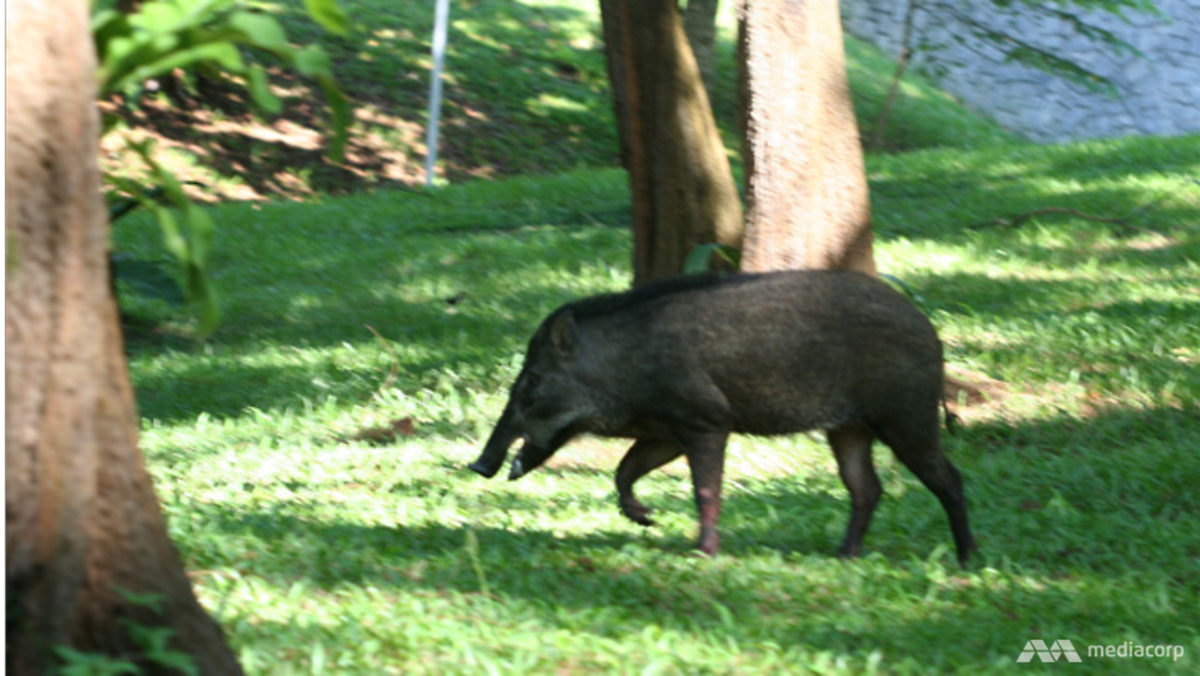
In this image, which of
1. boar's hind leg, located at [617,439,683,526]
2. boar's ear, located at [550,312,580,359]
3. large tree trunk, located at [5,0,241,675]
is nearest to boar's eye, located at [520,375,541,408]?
boar's ear, located at [550,312,580,359]

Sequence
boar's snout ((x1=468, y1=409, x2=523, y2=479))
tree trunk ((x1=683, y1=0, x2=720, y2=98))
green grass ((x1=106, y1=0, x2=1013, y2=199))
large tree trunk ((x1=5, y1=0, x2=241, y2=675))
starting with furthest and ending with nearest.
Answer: green grass ((x1=106, y1=0, x2=1013, y2=199)) → tree trunk ((x1=683, y1=0, x2=720, y2=98)) → boar's snout ((x1=468, y1=409, x2=523, y2=479)) → large tree trunk ((x1=5, y1=0, x2=241, y2=675))

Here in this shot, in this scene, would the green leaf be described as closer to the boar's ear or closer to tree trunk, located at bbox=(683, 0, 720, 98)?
the boar's ear

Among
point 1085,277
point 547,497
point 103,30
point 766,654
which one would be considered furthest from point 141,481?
point 1085,277

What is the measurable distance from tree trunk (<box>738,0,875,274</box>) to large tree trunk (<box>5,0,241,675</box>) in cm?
533

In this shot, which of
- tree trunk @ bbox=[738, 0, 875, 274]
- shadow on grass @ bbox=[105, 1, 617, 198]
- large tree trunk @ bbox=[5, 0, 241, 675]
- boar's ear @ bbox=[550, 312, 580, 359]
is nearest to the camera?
large tree trunk @ bbox=[5, 0, 241, 675]

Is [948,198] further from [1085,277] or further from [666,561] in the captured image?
[666,561]

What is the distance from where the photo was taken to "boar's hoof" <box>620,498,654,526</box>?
20.3ft

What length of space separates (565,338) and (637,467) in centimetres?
68

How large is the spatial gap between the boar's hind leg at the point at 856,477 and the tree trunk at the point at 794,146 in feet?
6.90

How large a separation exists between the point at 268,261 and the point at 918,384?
29.2ft

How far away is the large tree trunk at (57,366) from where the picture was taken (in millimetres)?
3316

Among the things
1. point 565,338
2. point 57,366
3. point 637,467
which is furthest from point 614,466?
point 57,366

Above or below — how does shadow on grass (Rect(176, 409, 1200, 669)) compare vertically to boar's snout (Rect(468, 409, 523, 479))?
below

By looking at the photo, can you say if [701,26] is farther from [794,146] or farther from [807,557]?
[807,557]
